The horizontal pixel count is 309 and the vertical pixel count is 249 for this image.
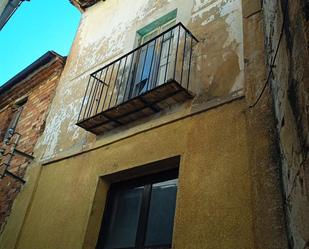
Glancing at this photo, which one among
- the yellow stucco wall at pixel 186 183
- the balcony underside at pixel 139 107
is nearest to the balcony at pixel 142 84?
the balcony underside at pixel 139 107

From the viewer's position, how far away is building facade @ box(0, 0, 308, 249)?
3.06 m

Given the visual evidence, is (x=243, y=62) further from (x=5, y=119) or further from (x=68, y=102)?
(x=5, y=119)

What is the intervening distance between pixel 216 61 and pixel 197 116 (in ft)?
2.74

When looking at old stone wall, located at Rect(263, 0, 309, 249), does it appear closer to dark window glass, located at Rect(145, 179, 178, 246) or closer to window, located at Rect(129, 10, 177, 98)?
dark window glass, located at Rect(145, 179, 178, 246)

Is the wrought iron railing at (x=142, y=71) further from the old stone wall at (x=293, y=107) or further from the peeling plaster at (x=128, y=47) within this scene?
the old stone wall at (x=293, y=107)

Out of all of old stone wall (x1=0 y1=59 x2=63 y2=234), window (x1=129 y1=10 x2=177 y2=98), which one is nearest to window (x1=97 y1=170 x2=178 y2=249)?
window (x1=129 y1=10 x2=177 y2=98)

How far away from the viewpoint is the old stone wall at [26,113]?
6222 millimetres

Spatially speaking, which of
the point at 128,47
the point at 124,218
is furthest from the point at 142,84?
the point at 124,218

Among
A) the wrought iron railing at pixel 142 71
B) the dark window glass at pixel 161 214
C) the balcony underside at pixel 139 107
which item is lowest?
the dark window glass at pixel 161 214

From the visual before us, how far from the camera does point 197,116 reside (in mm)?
4020

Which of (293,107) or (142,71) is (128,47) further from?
(293,107)

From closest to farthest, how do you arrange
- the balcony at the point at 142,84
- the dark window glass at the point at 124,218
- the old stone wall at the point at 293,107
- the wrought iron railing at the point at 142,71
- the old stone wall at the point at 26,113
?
the old stone wall at the point at 293,107, the dark window glass at the point at 124,218, the balcony at the point at 142,84, the wrought iron railing at the point at 142,71, the old stone wall at the point at 26,113

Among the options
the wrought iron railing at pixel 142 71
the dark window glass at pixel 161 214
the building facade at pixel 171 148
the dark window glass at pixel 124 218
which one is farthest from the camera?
the wrought iron railing at pixel 142 71

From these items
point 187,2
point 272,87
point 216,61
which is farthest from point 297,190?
point 187,2
